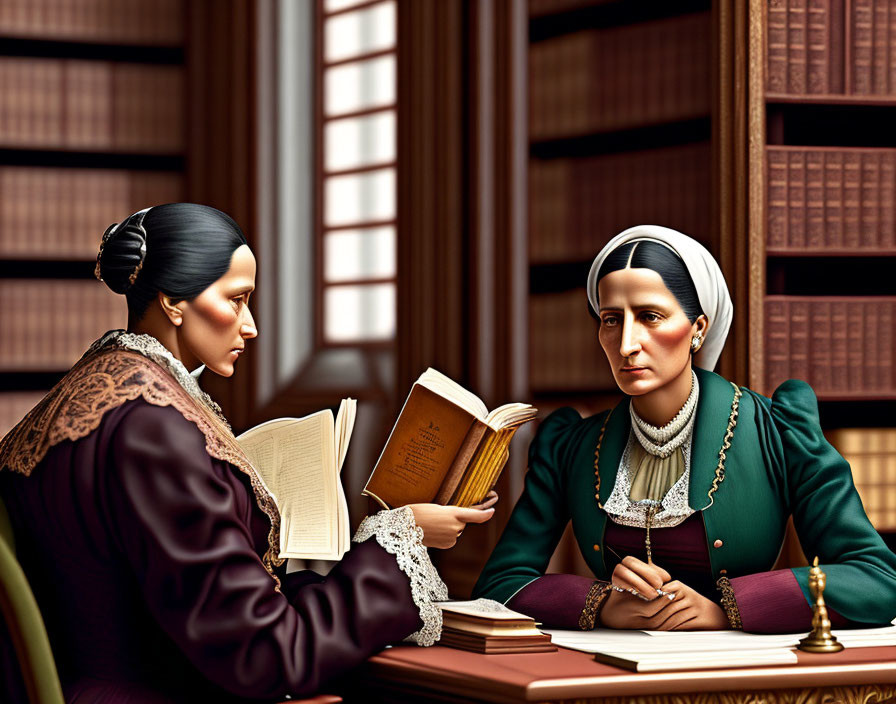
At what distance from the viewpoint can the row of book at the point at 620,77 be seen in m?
4.10

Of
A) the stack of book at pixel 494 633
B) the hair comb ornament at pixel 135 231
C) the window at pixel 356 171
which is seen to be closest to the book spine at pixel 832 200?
the stack of book at pixel 494 633

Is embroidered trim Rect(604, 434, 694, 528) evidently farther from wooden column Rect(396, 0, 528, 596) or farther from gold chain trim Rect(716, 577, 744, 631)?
wooden column Rect(396, 0, 528, 596)

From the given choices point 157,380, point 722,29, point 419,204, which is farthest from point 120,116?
point 157,380

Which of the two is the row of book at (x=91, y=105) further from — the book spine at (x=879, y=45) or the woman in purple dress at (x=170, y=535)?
the woman in purple dress at (x=170, y=535)

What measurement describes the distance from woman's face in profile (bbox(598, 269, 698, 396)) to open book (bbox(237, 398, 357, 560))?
1.82 ft

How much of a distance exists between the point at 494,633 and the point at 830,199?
7.04 ft

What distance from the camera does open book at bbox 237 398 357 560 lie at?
7.02 ft

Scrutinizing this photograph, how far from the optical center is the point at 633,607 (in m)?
2.29

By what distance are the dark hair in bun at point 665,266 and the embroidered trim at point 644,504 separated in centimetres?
27

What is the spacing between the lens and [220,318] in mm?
2178

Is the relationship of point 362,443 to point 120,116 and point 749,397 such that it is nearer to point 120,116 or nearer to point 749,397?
point 120,116

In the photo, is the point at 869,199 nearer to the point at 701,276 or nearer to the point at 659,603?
the point at 701,276

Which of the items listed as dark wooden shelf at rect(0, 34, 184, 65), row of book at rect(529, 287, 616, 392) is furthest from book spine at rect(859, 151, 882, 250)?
dark wooden shelf at rect(0, 34, 184, 65)

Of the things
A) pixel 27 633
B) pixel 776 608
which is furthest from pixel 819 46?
pixel 27 633
